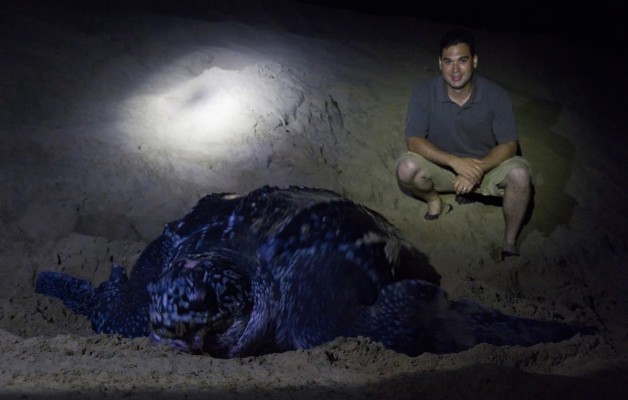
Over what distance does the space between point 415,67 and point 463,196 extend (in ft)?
6.89

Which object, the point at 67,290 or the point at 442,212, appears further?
the point at 442,212

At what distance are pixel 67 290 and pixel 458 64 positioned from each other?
2.55 m

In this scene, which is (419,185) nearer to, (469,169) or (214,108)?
(469,169)

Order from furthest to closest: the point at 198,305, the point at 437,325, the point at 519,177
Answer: the point at 519,177, the point at 437,325, the point at 198,305

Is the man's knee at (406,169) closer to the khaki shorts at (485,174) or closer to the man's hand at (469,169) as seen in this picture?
the khaki shorts at (485,174)

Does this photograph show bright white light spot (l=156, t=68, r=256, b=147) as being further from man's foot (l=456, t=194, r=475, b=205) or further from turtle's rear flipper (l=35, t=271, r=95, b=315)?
man's foot (l=456, t=194, r=475, b=205)

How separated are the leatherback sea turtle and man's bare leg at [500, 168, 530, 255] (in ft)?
2.54

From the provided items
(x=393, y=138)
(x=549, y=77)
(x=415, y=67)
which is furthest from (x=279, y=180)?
(x=549, y=77)

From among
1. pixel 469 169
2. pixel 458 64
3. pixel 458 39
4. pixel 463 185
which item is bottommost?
pixel 463 185

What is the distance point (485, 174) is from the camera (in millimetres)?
3586

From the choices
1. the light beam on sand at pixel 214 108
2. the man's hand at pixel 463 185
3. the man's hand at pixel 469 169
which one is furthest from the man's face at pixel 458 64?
the light beam on sand at pixel 214 108

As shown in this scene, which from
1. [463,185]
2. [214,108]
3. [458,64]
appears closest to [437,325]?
[463,185]

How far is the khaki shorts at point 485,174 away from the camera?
11.3 feet

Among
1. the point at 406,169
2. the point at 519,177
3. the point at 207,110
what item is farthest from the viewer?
the point at 207,110
